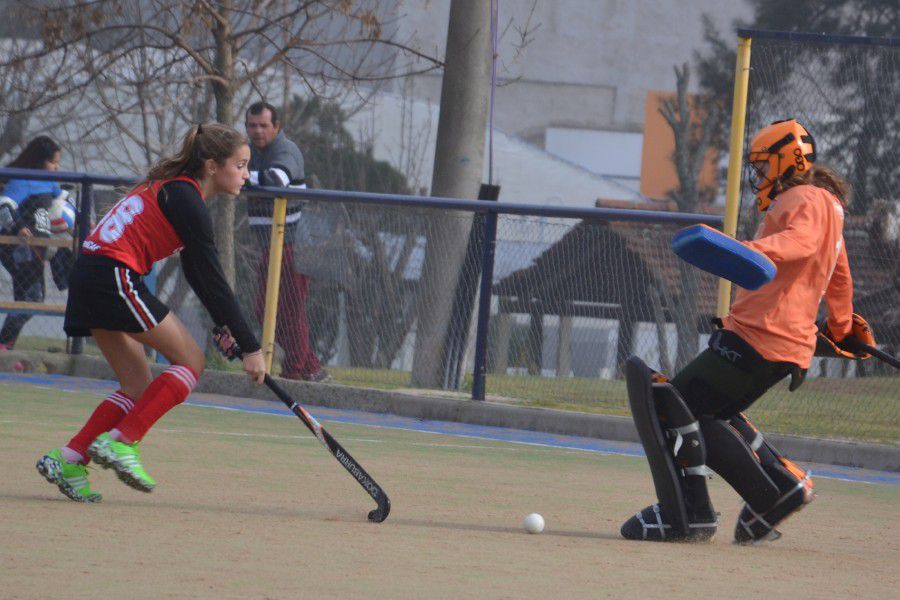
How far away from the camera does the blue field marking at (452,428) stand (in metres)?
10.1

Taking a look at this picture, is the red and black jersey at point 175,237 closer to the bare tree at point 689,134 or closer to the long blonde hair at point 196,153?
the long blonde hair at point 196,153

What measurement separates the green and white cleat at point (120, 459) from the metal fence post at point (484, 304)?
5.80 m

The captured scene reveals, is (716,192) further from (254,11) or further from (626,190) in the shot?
(254,11)

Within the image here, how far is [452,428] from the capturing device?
38.0ft

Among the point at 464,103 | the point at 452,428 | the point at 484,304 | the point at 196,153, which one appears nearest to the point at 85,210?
the point at 464,103

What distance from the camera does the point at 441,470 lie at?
8648 millimetres

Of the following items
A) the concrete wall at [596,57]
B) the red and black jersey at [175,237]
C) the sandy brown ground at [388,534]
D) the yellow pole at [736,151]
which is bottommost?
the sandy brown ground at [388,534]

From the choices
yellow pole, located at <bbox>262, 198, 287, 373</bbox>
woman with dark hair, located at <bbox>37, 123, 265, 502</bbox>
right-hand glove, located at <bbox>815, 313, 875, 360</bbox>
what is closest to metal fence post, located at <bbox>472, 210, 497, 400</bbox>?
yellow pole, located at <bbox>262, 198, 287, 373</bbox>

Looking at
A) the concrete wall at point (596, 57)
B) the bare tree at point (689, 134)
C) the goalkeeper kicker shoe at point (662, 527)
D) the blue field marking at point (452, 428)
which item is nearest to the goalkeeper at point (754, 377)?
the goalkeeper kicker shoe at point (662, 527)

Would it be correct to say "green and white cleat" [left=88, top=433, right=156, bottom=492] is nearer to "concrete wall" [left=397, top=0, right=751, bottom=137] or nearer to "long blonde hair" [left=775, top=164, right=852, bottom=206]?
"long blonde hair" [left=775, top=164, right=852, bottom=206]

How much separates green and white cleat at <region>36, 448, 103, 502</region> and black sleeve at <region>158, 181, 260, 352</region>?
0.77m

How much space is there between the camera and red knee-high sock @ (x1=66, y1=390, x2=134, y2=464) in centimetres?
666

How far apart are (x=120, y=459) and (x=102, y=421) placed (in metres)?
0.30

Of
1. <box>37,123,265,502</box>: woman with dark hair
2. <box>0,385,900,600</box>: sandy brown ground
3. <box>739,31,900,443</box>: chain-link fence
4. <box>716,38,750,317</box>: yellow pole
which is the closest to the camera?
<box>0,385,900,600</box>: sandy brown ground
